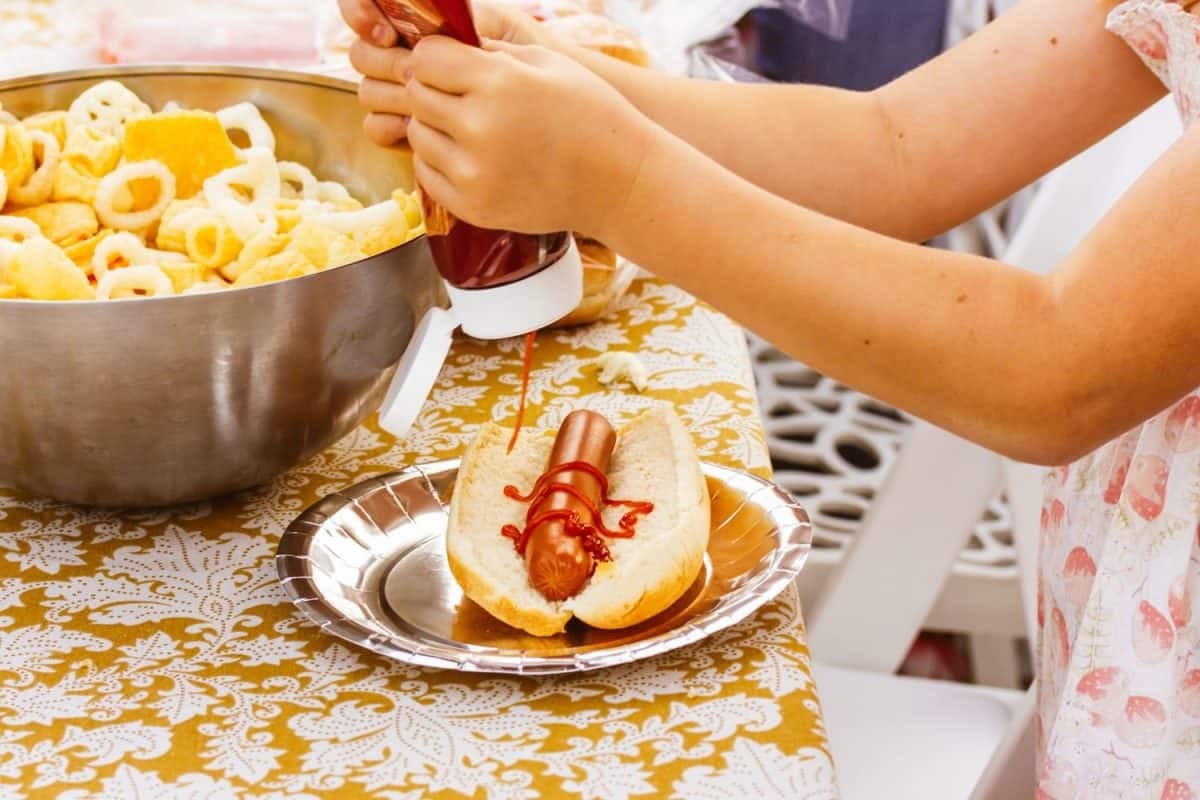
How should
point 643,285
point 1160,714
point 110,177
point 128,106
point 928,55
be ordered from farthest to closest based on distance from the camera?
point 928,55 → point 643,285 → point 128,106 → point 110,177 → point 1160,714

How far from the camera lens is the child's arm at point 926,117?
114cm

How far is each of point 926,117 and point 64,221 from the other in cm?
72

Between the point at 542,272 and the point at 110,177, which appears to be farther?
the point at 110,177

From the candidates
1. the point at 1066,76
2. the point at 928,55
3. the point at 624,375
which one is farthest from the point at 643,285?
the point at 928,55

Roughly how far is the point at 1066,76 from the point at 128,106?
0.78 meters

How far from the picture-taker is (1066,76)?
1.14 m

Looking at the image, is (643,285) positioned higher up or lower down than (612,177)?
lower down

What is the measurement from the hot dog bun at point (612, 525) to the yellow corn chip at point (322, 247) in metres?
0.16

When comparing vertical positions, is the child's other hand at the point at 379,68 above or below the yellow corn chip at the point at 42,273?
above

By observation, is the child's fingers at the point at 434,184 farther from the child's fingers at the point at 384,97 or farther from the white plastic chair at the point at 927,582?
the white plastic chair at the point at 927,582

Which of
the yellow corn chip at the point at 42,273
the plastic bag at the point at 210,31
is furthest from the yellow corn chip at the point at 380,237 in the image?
the plastic bag at the point at 210,31

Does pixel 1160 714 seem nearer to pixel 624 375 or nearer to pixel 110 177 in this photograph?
pixel 624 375

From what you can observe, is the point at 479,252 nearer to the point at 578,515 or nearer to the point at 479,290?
the point at 479,290

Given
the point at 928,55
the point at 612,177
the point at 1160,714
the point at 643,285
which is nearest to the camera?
the point at 612,177
